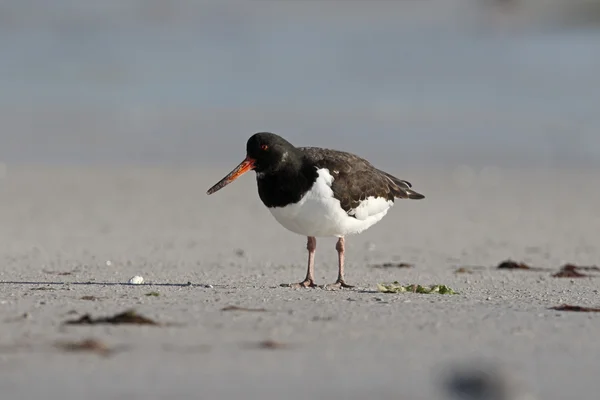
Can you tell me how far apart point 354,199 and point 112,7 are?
29.7m

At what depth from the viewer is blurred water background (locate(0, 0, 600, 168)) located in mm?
18109

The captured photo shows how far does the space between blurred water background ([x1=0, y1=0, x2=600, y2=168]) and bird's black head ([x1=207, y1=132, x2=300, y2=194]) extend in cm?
875

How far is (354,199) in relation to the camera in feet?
25.8

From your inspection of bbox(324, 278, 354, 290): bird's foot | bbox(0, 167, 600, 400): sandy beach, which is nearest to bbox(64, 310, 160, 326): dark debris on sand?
bbox(0, 167, 600, 400): sandy beach

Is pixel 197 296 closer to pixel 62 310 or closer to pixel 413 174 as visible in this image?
pixel 62 310

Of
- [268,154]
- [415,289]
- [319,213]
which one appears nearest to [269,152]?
[268,154]

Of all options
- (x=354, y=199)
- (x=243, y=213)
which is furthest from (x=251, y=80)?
(x=354, y=199)

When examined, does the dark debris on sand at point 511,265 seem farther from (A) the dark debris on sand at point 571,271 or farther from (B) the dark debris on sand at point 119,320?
(B) the dark debris on sand at point 119,320

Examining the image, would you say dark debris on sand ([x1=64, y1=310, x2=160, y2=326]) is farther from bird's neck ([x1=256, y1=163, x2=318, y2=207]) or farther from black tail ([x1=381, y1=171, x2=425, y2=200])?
black tail ([x1=381, y1=171, x2=425, y2=200])

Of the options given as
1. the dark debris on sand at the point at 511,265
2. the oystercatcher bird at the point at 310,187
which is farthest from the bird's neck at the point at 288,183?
the dark debris on sand at the point at 511,265

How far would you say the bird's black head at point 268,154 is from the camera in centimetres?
767

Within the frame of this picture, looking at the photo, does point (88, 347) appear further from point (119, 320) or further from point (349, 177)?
point (349, 177)

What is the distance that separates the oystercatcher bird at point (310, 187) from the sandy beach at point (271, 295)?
1.64 feet

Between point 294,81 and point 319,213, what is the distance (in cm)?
1649
